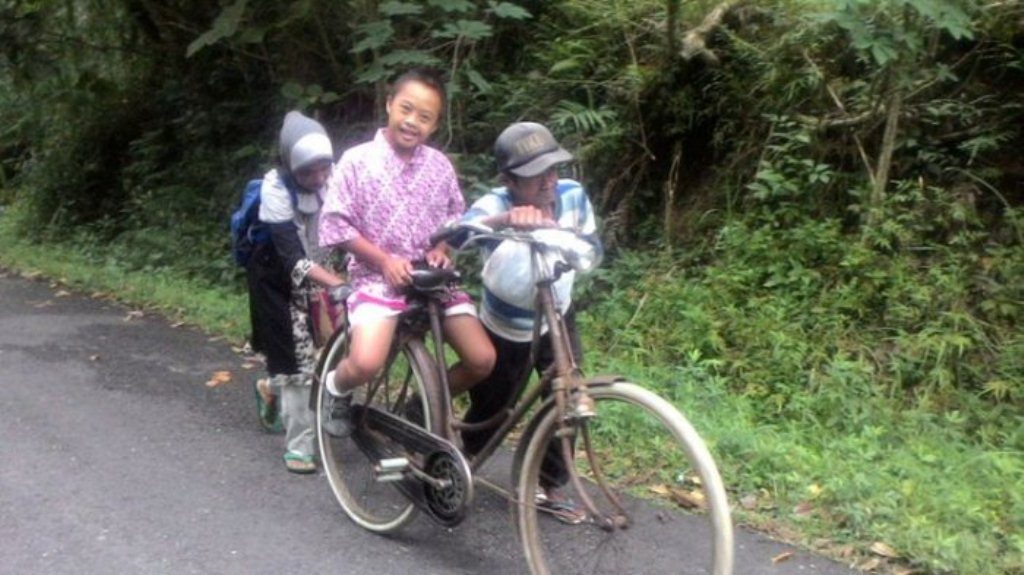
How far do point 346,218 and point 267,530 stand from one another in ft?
4.35

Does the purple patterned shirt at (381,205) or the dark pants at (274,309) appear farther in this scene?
the dark pants at (274,309)

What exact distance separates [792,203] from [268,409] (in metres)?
3.40

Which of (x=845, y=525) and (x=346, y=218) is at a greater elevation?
(x=346, y=218)

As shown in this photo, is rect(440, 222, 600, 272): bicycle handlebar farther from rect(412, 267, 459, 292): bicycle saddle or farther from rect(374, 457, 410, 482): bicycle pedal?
rect(374, 457, 410, 482): bicycle pedal

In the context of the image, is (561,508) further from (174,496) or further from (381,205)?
(174,496)

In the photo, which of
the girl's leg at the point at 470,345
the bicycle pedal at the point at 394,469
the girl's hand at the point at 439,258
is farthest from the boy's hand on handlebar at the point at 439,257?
the bicycle pedal at the point at 394,469

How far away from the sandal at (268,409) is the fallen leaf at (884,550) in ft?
10.2

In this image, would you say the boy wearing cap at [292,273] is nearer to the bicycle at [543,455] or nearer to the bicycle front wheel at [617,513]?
the bicycle at [543,455]

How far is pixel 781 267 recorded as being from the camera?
7.11 metres

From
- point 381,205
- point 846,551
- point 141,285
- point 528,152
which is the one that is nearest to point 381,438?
point 381,205

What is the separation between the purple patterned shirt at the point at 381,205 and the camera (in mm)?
4754

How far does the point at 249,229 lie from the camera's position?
19.0 feet

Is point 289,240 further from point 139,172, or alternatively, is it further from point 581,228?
point 139,172

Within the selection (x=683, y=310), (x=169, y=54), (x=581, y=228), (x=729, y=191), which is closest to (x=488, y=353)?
(x=581, y=228)
